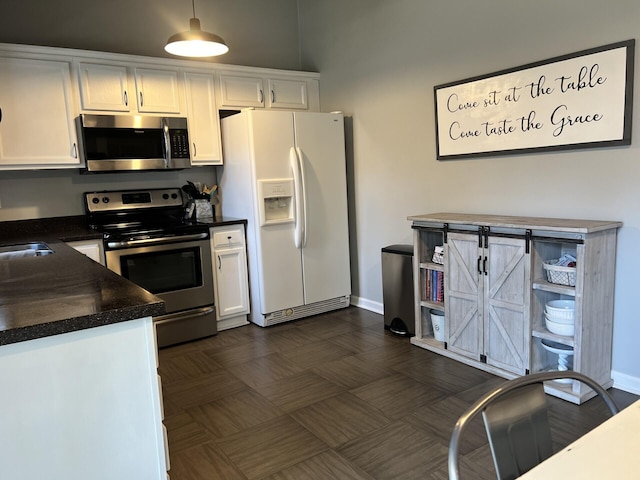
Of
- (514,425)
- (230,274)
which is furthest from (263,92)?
(514,425)

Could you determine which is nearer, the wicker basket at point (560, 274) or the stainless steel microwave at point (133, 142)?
the wicker basket at point (560, 274)

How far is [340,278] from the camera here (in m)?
4.35

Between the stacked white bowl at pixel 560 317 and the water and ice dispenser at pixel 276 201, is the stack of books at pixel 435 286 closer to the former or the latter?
the stacked white bowl at pixel 560 317

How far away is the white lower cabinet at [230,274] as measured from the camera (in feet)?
12.8

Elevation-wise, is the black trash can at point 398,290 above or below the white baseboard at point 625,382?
above

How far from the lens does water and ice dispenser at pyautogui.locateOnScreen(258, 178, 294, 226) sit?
3.84m

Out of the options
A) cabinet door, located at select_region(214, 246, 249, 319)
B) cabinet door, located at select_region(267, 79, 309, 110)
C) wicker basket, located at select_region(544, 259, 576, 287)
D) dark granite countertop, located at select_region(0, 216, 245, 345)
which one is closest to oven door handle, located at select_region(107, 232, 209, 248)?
cabinet door, located at select_region(214, 246, 249, 319)

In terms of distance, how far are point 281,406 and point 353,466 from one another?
671mm

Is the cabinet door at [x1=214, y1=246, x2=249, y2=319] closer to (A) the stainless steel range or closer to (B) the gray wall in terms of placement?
(A) the stainless steel range

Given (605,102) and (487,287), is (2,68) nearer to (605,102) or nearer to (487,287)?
(487,287)

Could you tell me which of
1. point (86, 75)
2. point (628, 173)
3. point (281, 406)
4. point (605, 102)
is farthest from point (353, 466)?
point (86, 75)

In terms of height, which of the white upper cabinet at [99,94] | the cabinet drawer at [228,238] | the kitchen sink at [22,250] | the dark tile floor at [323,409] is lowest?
the dark tile floor at [323,409]

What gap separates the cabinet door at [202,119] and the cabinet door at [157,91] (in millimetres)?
114

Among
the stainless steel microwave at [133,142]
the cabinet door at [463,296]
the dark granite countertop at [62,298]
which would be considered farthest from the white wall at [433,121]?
the dark granite countertop at [62,298]
